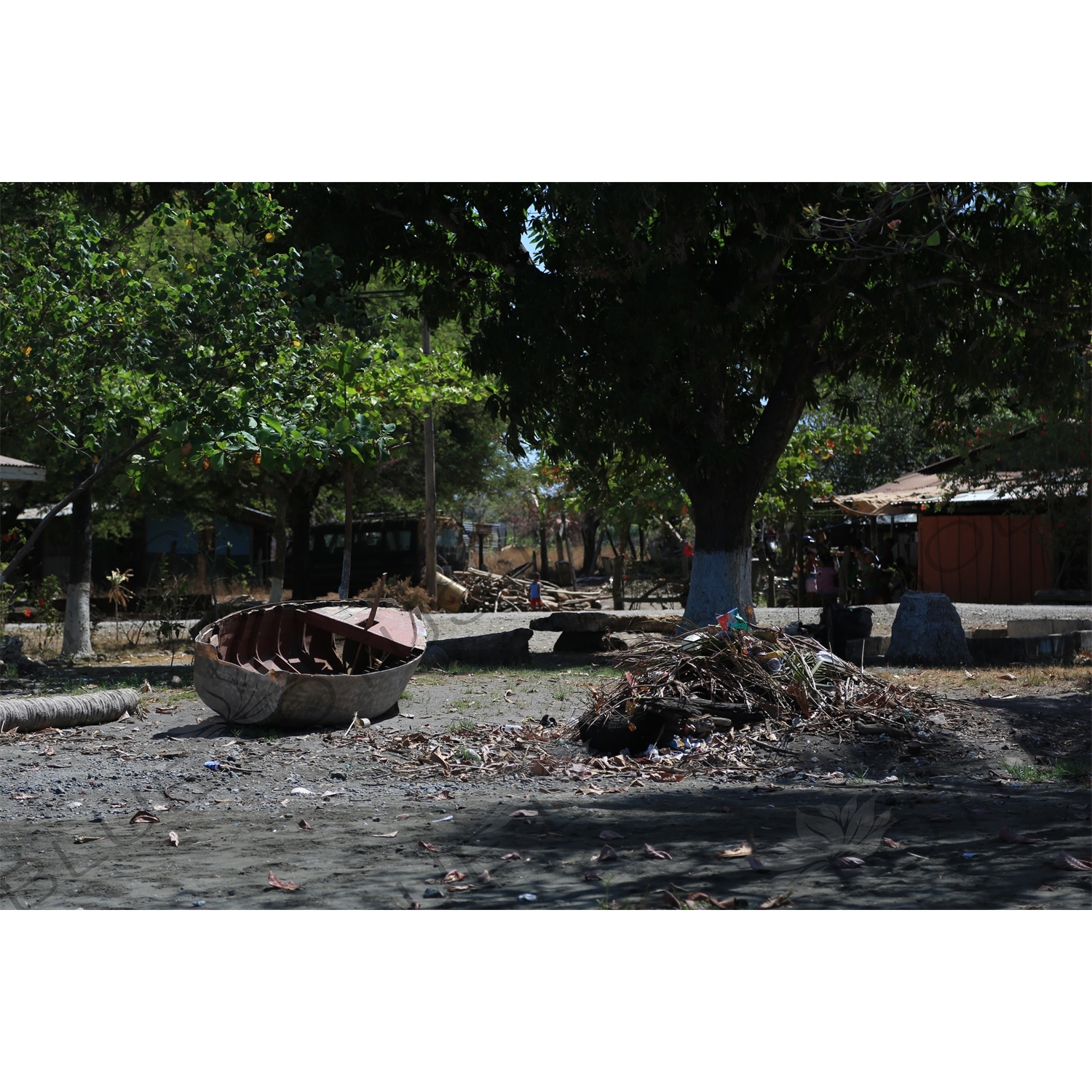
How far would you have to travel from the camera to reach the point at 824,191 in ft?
39.0

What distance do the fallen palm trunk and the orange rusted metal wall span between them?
68.3ft

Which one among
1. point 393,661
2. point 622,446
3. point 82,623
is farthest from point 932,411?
point 82,623

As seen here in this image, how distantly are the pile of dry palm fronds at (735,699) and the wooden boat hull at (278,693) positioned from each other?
1861mm

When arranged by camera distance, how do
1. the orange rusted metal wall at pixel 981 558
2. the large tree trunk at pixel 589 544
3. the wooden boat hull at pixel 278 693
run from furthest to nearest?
the large tree trunk at pixel 589 544, the orange rusted metal wall at pixel 981 558, the wooden boat hull at pixel 278 693

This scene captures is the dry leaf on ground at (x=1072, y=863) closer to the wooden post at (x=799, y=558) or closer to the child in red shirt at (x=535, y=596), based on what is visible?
the wooden post at (x=799, y=558)

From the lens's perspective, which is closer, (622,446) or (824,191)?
(824,191)

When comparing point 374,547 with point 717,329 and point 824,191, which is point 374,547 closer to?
point 717,329

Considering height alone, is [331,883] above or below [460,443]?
below

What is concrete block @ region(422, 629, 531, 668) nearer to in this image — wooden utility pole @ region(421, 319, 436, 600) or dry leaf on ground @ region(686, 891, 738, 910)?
wooden utility pole @ region(421, 319, 436, 600)

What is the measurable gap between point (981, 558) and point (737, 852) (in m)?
23.3

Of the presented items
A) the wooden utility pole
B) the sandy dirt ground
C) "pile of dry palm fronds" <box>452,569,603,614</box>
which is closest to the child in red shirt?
"pile of dry palm fronds" <box>452,569,603,614</box>

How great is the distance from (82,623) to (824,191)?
36.7ft

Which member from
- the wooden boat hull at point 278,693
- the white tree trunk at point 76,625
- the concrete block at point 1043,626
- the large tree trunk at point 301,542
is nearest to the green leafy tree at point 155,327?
the wooden boat hull at point 278,693

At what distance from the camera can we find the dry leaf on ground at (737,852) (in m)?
5.42
